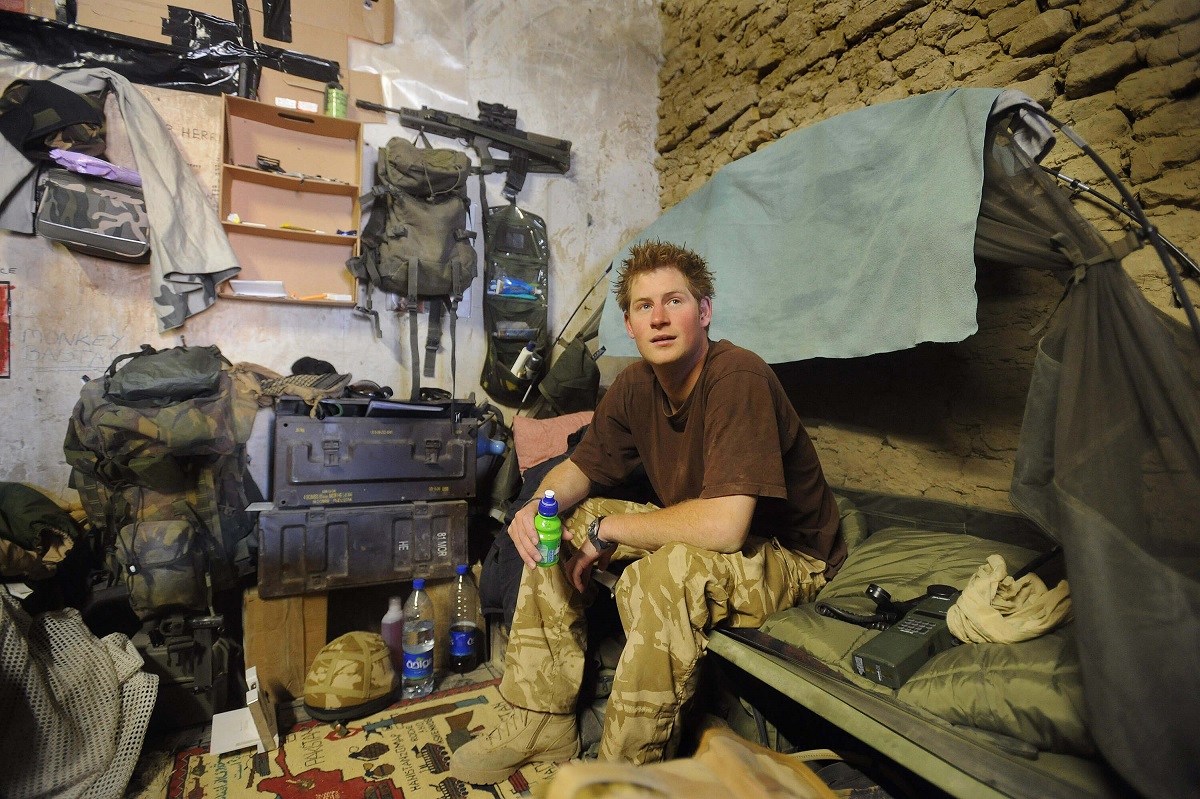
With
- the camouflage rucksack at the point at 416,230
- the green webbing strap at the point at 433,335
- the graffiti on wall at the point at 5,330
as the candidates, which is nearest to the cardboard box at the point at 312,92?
the camouflage rucksack at the point at 416,230

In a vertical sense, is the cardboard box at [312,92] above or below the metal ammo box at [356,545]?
above

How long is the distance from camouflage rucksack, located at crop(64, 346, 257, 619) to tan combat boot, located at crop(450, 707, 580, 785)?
125 cm

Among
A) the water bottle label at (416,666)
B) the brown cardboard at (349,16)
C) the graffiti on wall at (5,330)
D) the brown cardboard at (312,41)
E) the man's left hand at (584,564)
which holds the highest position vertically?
the brown cardboard at (349,16)

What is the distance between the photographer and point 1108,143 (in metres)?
1.90

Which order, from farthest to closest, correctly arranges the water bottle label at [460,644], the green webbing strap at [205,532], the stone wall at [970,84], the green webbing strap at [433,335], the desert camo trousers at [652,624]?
1. the green webbing strap at [433,335]
2. the water bottle label at [460,644]
3. the green webbing strap at [205,532]
4. the stone wall at [970,84]
5. the desert camo trousers at [652,624]

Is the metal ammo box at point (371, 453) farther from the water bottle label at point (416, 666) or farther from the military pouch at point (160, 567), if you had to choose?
the water bottle label at point (416, 666)

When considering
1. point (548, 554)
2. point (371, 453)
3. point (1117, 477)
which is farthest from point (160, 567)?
point (1117, 477)

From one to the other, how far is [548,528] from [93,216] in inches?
100

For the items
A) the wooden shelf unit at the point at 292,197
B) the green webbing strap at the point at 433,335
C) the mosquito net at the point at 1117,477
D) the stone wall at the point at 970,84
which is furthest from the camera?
the green webbing strap at the point at 433,335

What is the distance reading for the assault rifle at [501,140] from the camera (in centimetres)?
348

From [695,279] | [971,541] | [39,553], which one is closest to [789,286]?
[695,279]

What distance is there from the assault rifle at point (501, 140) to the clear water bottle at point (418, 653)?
2447mm

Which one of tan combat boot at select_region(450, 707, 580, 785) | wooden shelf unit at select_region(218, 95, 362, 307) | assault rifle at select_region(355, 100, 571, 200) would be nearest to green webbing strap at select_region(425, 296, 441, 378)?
wooden shelf unit at select_region(218, 95, 362, 307)

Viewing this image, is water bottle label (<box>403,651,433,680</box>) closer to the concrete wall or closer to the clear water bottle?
the clear water bottle
